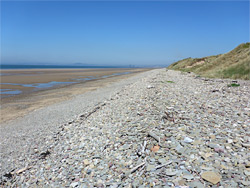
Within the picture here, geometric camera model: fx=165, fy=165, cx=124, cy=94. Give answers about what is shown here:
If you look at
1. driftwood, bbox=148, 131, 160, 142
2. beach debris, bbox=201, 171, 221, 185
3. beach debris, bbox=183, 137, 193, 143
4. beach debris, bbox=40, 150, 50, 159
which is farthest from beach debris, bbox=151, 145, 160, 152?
beach debris, bbox=40, 150, 50, 159

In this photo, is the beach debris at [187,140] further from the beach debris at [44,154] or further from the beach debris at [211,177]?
the beach debris at [44,154]

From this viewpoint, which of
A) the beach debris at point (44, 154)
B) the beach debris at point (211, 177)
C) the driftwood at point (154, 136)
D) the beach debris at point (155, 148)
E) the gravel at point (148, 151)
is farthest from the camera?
the beach debris at point (44, 154)

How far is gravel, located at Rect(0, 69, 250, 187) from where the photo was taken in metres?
3.66

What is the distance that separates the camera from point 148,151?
4.62 metres

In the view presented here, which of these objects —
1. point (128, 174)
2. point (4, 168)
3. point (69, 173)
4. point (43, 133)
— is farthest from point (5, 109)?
point (128, 174)

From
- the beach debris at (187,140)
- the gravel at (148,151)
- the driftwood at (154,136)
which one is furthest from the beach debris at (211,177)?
the driftwood at (154,136)

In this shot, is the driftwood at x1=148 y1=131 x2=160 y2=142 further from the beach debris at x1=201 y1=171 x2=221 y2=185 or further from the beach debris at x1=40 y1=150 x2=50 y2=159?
the beach debris at x1=40 y1=150 x2=50 y2=159

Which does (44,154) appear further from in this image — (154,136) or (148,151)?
(154,136)

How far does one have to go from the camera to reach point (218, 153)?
4012 mm

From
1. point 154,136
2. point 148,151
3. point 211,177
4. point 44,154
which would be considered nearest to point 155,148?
point 148,151

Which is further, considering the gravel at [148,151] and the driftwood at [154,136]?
the driftwood at [154,136]

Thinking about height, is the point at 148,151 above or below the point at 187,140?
below

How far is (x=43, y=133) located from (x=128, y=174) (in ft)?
22.6

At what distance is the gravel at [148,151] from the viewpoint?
3658 millimetres
